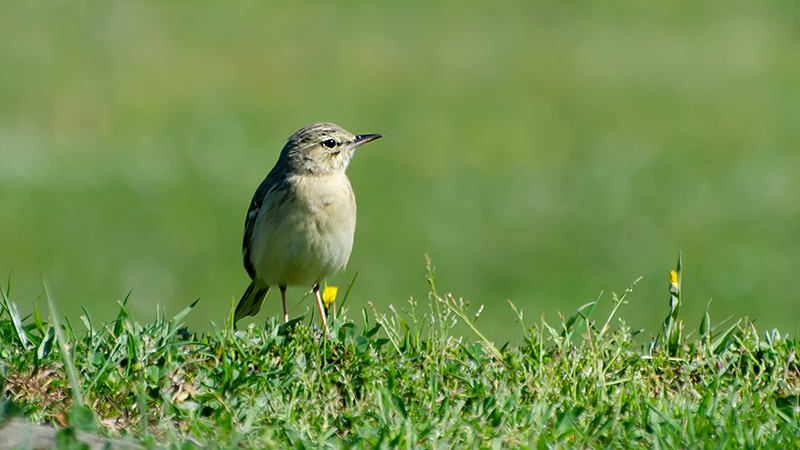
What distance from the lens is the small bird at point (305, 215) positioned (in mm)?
6578

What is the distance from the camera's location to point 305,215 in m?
6.55

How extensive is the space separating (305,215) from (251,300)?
1.20 meters

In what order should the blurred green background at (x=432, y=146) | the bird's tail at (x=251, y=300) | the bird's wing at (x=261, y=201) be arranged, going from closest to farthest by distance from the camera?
the bird's wing at (x=261, y=201), the bird's tail at (x=251, y=300), the blurred green background at (x=432, y=146)

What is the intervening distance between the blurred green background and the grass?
13.9ft

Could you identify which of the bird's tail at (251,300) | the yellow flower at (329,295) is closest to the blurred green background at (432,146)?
the bird's tail at (251,300)

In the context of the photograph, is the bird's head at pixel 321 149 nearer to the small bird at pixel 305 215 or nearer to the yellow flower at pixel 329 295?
the small bird at pixel 305 215

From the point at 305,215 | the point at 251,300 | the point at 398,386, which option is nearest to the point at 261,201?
the point at 305,215

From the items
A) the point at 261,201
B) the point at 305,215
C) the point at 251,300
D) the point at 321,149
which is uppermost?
the point at 321,149

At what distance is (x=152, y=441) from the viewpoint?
380 centimetres

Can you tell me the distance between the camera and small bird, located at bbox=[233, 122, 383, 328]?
6.58m

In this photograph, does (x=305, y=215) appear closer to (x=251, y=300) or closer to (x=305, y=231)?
(x=305, y=231)

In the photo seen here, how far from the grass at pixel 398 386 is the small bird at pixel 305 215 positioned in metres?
1.15

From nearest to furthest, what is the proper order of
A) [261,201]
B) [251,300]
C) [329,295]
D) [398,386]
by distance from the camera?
[398,386] → [329,295] → [261,201] → [251,300]

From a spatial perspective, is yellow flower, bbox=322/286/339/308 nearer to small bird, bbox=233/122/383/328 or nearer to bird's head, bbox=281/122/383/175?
small bird, bbox=233/122/383/328
